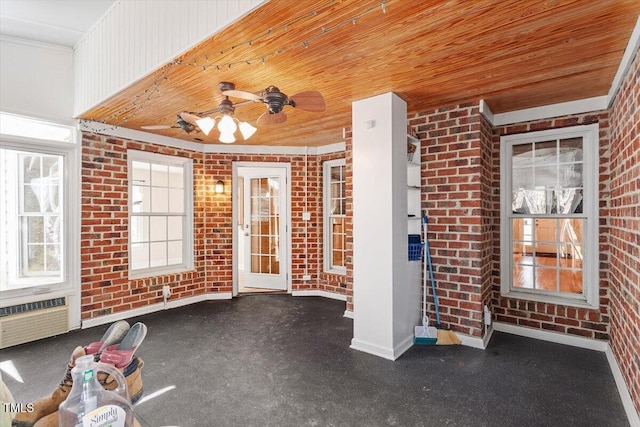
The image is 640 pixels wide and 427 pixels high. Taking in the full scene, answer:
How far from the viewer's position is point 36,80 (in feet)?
11.6

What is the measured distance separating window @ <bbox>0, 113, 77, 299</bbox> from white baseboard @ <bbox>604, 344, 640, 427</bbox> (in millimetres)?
5163

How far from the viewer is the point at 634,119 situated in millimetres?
2191

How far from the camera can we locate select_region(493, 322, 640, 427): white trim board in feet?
7.17

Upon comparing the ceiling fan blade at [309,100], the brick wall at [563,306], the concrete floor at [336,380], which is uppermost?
the ceiling fan blade at [309,100]

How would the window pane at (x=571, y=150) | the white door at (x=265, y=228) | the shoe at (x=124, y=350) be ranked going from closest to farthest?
1. the shoe at (x=124, y=350)
2. the window pane at (x=571, y=150)
3. the white door at (x=265, y=228)

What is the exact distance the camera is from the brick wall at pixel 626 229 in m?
2.11

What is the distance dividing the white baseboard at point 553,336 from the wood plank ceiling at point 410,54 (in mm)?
2357

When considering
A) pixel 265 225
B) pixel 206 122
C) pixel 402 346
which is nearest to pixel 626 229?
pixel 402 346

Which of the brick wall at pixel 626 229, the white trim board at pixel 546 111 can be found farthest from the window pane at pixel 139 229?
the brick wall at pixel 626 229

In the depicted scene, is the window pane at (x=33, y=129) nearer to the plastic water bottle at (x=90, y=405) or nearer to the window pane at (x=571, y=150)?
the plastic water bottle at (x=90, y=405)

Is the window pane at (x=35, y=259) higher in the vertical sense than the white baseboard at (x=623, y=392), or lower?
higher

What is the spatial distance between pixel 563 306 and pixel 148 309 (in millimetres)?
4930

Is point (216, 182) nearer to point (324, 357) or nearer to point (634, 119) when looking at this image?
point (324, 357)

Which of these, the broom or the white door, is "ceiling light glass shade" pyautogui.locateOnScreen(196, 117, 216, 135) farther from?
the white door
